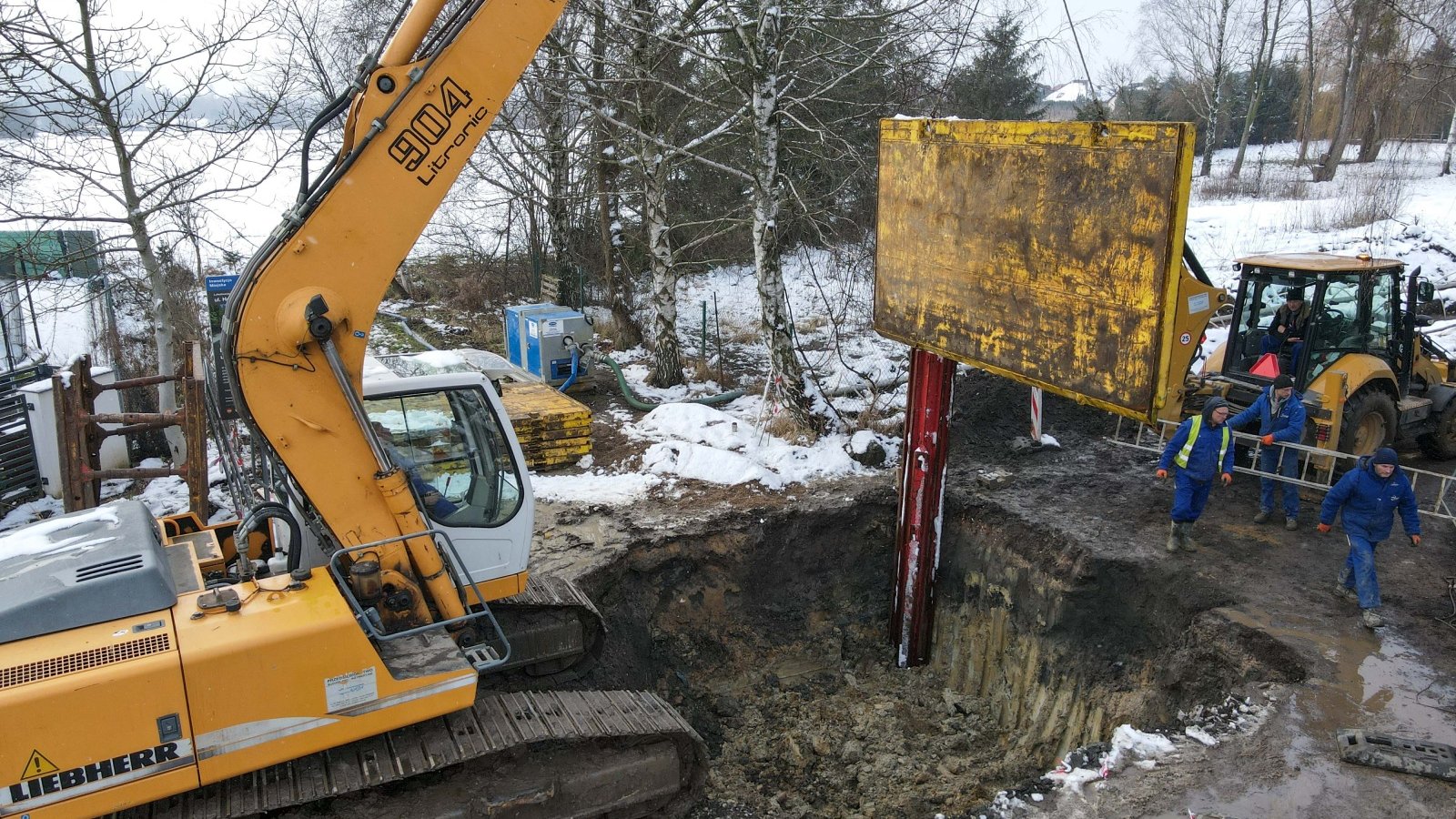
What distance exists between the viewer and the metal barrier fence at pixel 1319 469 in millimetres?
7965

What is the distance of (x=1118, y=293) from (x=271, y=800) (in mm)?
4860

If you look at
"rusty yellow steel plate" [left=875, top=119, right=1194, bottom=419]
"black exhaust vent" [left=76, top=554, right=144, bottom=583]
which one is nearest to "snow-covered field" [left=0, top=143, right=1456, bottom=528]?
"rusty yellow steel plate" [left=875, top=119, right=1194, bottom=419]

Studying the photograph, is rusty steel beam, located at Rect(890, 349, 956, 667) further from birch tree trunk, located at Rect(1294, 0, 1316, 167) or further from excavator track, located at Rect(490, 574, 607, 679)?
birch tree trunk, located at Rect(1294, 0, 1316, 167)

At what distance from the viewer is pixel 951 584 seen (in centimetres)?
848

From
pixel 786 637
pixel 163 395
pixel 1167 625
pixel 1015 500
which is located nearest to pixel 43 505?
pixel 163 395

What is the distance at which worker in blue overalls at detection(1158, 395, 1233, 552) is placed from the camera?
24.2 feet

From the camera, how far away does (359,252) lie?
4.43m

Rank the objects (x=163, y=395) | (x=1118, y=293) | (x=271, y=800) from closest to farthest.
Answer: (x=271, y=800), (x=1118, y=293), (x=163, y=395)

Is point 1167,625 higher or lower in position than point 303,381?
lower

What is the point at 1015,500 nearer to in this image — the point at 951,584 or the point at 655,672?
the point at 951,584

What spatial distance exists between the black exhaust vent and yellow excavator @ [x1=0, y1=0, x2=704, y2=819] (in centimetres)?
1

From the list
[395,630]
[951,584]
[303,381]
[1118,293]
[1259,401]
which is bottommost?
[951,584]

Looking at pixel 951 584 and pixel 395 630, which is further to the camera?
pixel 951 584

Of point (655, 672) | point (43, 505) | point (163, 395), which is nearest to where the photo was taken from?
point (655, 672)
